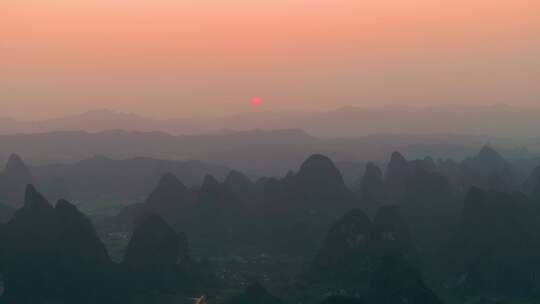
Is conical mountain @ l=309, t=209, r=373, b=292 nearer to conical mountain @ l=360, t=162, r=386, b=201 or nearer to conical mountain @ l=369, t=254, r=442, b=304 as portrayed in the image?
conical mountain @ l=369, t=254, r=442, b=304

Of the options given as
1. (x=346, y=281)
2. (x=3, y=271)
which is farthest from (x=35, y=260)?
(x=346, y=281)

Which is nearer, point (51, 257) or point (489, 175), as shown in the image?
point (51, 257)

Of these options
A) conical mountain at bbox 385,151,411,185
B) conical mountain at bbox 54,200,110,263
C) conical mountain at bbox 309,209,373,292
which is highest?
conical mountain at bbox 385,151,411,185

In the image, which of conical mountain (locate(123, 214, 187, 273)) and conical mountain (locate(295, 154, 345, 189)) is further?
conical mountain (locate(295, 154, 345, 189))

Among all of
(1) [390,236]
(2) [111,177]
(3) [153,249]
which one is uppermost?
(2) [111,177]

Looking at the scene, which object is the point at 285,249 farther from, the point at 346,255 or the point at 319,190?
the point at 319,190

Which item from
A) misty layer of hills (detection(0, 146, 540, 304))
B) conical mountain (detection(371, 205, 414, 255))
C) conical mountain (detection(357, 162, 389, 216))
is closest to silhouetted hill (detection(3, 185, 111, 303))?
misty layer of hills (detection(0, 146, 540, 304))

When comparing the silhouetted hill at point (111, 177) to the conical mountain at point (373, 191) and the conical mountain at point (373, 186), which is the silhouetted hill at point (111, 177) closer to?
the conical mountain at point (373, 186)

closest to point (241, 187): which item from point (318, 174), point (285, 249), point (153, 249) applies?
point (318, 174)
